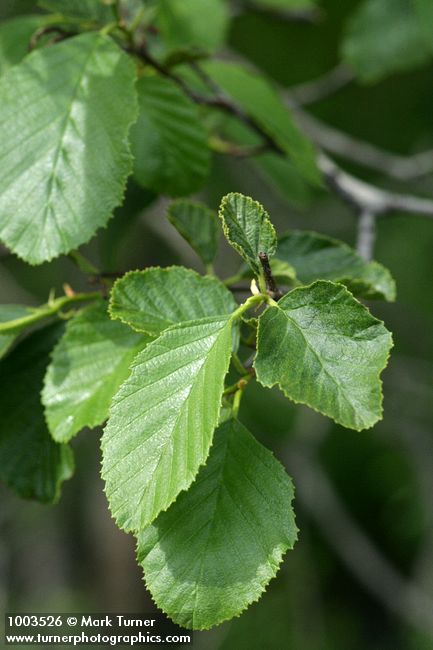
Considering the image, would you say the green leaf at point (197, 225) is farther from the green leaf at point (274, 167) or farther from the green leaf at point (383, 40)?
the green leaf at point (383, 40)

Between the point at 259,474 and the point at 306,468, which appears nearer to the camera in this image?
the point at 259,474

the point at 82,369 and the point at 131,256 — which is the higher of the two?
the point at 82,369

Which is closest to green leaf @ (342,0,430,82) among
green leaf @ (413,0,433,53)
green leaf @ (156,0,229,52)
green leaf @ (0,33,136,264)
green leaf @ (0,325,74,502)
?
green leaf @ (413,0,433,53)

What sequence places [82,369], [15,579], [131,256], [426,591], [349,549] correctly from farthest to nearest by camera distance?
[15,579] < [131,256] < [349,549] < [426,591] < [82,369]

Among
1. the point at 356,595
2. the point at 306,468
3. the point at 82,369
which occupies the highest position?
the point at 82,369

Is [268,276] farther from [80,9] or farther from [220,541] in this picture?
[80,9]

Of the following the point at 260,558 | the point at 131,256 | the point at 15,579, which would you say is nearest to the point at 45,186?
the point at 260,558

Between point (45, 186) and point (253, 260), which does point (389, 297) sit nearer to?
point (253, 260)
